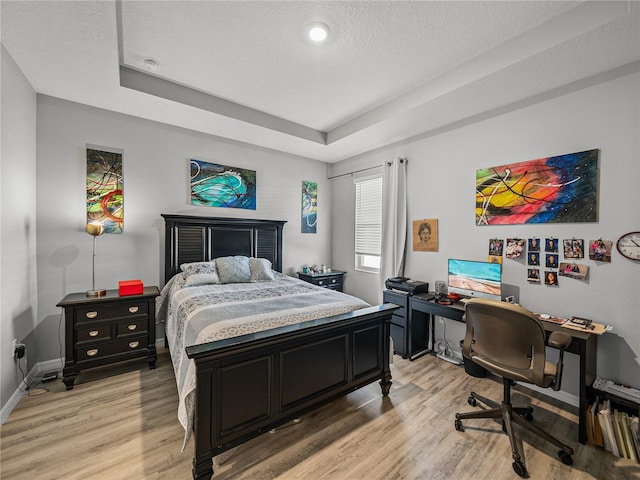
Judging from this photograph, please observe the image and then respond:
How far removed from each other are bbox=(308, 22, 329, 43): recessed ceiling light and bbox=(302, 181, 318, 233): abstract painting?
2.72 metres

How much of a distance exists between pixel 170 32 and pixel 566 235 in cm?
371

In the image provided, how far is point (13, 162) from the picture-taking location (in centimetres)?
225

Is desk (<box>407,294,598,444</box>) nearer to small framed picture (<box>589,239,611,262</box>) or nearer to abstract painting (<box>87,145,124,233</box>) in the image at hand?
small framed picture (<box>589,239,611,262</box>)

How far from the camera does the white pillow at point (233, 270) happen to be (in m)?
3.31

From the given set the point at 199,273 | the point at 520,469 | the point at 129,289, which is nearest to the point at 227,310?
the point at 199,273

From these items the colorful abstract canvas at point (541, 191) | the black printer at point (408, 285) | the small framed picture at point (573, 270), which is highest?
the colorful abstract canvas at point (541, 191)

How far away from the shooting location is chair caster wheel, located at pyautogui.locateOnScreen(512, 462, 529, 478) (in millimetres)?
1627

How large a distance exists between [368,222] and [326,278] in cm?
116

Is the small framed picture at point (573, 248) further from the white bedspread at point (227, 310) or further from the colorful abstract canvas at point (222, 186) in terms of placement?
the colorful abstract canvas at point (222, 186)

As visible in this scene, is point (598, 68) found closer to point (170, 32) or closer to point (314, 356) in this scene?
point (314, 356)

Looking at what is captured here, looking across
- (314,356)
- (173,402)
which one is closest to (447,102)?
(314,356)

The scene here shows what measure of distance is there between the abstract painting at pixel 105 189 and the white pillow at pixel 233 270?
121 cm

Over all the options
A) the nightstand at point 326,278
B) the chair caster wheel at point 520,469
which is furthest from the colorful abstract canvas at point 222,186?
the chair caster wheel at point 520,469

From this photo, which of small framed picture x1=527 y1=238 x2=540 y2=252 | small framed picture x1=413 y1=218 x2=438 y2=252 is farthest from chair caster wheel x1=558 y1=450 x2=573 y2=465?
small framed picture x1=413 y1=218 x2=438 y2=252
